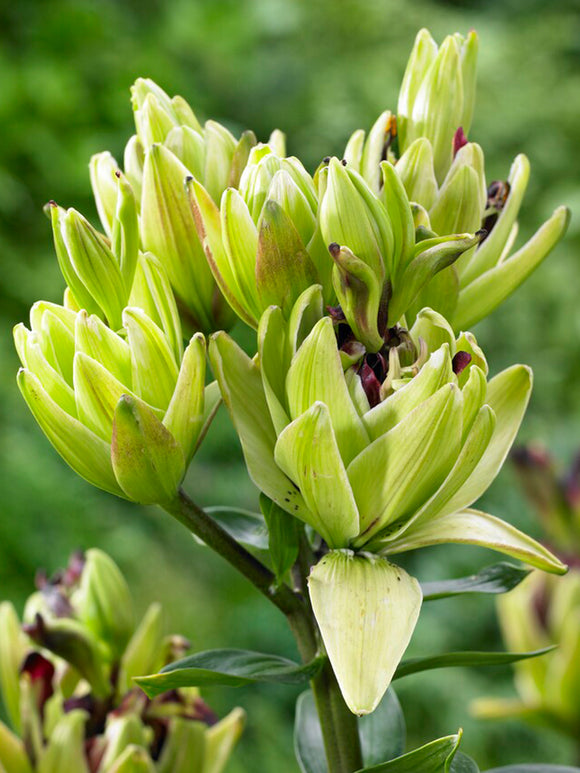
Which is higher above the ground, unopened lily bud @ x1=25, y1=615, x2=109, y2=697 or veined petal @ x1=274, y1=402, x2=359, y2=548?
veined petal @ x1=274, y1=402, x2=359, y2=548

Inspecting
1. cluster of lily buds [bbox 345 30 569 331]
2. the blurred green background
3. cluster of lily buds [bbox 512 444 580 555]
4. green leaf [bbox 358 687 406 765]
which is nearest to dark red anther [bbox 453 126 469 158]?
cluster of lily buds [bbox 345 30 569 331]

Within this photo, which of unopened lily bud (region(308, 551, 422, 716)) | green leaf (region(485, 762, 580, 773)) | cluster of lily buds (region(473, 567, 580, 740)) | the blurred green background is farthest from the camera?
the blurred green background

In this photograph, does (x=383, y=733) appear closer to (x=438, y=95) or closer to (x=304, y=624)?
(x=304, y=624)

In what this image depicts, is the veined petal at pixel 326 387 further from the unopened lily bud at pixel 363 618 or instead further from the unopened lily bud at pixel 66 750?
the unopened lily bud at pixel 66 750

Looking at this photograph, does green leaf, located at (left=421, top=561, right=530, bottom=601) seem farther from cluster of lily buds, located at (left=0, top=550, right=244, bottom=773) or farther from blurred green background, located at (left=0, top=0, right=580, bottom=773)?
blurred green background, located at (left=0, top=0, right=580, bottom=773)

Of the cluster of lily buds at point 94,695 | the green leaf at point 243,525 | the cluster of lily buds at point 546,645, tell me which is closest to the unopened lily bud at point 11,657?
the cluster of lily buds at point 94,695

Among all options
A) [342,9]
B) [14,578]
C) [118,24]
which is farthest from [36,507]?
[342,9]

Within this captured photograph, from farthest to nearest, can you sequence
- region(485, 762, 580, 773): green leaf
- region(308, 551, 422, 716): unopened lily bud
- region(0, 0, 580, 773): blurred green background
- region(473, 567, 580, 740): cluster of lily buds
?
region(0, 0, 580, 773): blurred green background
region(473, 567, 580, 740): cluster of lily buds
region(485, 762, 580, 773): green leaf
region(308, 551, 422, 716): unopened lily bud

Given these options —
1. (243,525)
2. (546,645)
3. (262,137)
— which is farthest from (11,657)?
(262,137)
